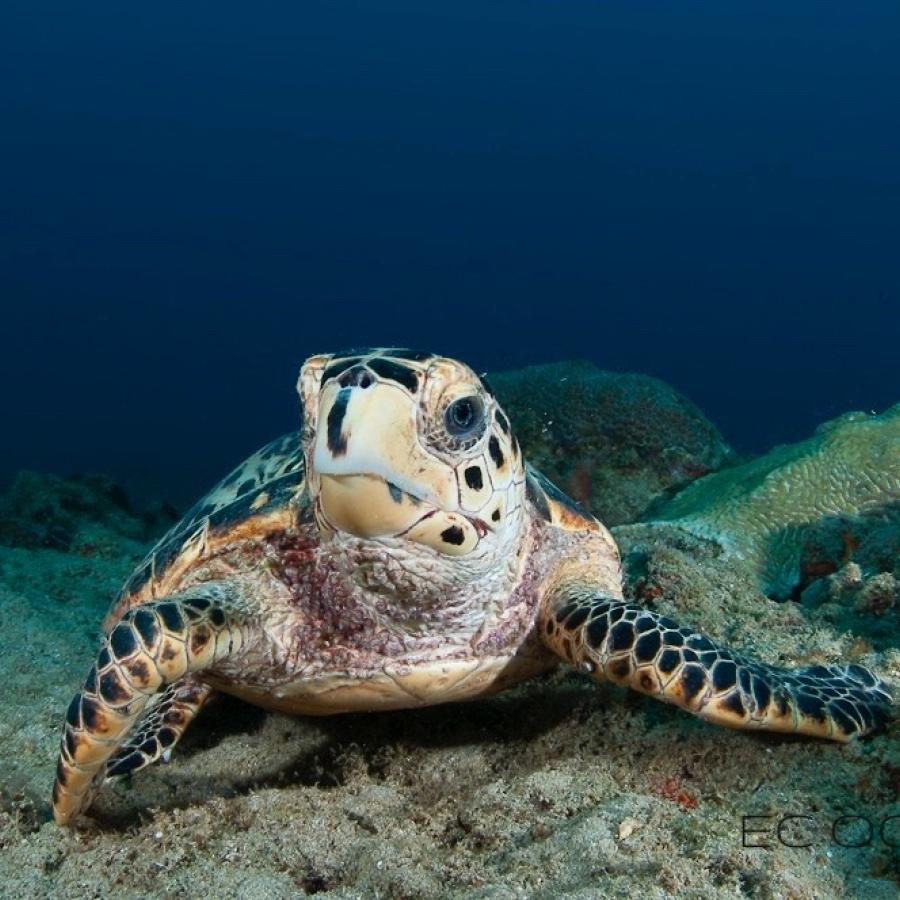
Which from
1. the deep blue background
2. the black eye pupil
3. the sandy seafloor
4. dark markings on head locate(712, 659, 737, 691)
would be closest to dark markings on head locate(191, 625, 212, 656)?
the sandy seafloor

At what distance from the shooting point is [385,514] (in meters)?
2.03

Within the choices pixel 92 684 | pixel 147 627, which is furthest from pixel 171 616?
pixel 92 684

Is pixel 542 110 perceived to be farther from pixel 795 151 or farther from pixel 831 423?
pixel 831 423

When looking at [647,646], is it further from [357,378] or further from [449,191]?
[449,191]

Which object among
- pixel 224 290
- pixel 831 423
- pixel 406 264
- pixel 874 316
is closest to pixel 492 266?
pixel 406 264

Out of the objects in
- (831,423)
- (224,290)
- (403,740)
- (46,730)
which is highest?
(831,423)

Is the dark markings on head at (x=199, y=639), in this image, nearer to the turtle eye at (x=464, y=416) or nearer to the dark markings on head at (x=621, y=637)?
the turtle eye at (x=464, y=416)

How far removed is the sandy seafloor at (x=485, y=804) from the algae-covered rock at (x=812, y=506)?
1.73m

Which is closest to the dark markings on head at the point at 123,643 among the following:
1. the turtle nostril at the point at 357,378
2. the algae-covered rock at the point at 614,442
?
the turtle nostril at the point at 357,378

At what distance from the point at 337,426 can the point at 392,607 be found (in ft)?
2.60

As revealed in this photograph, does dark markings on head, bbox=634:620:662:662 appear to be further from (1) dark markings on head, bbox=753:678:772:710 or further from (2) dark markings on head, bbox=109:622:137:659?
(2) dark markings on head, bbox=109:622:137:659

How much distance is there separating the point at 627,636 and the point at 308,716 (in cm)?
150

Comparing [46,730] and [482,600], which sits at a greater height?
[482,600]

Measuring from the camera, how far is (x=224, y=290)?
368 feet
